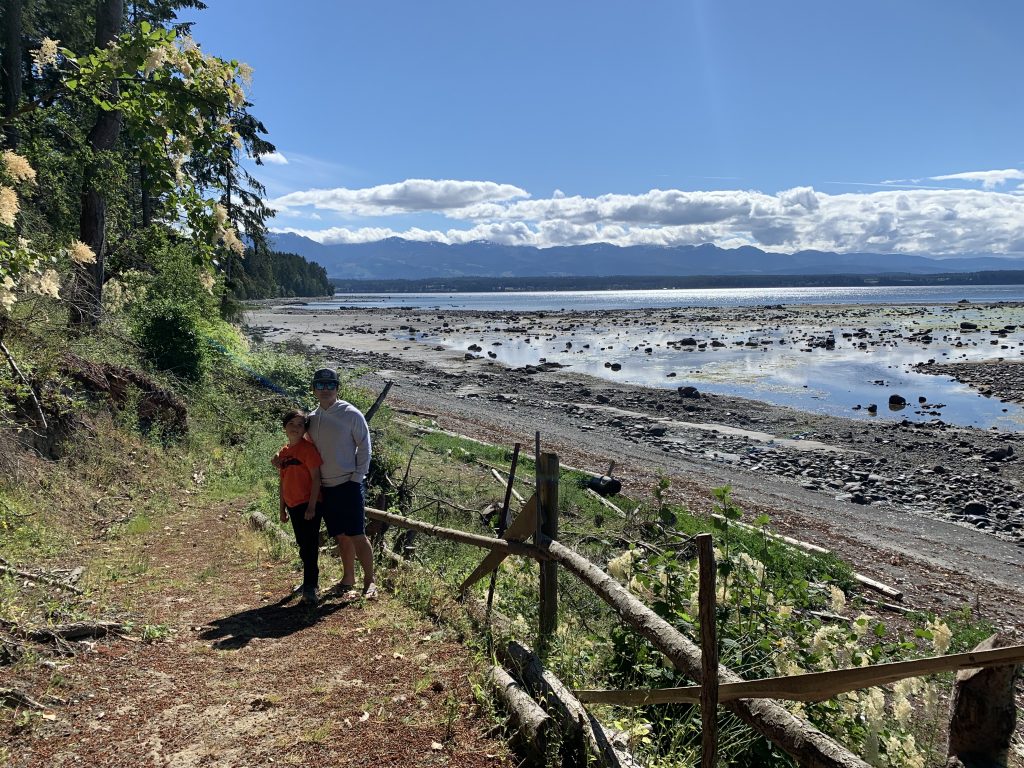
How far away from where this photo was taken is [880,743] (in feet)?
12.9

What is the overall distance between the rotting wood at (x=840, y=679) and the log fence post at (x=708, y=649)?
0.08 meters

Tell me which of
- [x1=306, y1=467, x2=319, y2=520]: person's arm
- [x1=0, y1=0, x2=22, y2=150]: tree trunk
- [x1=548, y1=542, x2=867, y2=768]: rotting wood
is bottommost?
[x1=548, y1=542, x2=867, y2=768]: rotting wood

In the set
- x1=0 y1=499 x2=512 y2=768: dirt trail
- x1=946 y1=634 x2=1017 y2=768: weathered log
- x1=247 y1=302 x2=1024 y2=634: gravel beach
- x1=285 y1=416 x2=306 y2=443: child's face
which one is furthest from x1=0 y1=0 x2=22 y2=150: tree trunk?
x1=946 y1=634 x2=1017 y2=768: weathered log

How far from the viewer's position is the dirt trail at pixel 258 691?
158 inches

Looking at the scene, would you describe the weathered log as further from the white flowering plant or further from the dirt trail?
the dirt trail

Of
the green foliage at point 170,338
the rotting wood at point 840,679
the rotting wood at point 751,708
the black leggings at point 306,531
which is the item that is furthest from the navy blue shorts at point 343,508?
the green foliage at point 170,338

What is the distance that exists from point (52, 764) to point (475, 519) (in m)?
7.48

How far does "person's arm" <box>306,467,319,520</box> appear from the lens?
6.21 m

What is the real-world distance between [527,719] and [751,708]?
54.6 inches

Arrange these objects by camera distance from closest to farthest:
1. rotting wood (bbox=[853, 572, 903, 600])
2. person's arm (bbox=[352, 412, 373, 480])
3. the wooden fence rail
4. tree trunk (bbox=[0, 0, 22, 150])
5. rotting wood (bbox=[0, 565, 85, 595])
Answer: the wooden fence rail → rotting wood (bbox=[0, 565, 85, 595]) → person's arm (bbox=[352, 412, 373, 480]) → rotting wood (bbox=[853, 572, 903, 600]) → tree trunk (bbox=[0, 0, 22, 150])

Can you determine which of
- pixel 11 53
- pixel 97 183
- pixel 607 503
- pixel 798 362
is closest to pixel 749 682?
pixel 607 503

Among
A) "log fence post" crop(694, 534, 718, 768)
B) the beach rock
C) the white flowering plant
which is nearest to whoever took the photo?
"log fence post" crop(694, 534, 718, 768)

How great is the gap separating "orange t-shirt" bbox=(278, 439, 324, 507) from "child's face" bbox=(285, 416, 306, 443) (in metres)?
0.06

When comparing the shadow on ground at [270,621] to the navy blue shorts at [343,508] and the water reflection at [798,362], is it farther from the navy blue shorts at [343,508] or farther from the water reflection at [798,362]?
the water reflection at [798,362]
